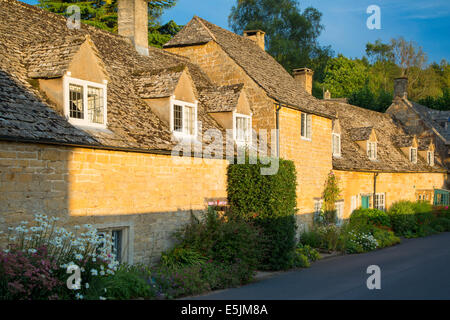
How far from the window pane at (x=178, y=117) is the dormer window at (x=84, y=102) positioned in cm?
312

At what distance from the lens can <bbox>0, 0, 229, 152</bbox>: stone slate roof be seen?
1133 cm

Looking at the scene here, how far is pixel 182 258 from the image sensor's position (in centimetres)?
1373

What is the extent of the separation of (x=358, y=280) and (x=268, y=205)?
3803 millimetres

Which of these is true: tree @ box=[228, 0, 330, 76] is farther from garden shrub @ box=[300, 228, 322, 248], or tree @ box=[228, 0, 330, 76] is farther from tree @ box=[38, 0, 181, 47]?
garden shrub @ box=[300, 228, 322, 248]

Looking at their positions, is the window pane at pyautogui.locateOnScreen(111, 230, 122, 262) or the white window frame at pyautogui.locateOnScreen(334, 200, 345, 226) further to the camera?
the white window frame at pyautogui.locateOnScreen(334, 200, 345, 226)

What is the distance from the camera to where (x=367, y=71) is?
6581 cm

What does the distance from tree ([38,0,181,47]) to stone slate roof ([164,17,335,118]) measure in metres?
7.18

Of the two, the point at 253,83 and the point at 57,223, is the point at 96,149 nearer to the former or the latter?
the point at 57,223

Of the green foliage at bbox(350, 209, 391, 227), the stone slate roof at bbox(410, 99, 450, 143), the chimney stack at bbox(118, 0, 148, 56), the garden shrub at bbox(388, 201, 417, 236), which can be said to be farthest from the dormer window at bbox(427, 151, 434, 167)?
the chimney stack at bbox(118, 0, 148, 56)

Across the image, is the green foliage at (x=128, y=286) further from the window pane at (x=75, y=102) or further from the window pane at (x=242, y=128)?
the window pane at (x=242, y=128)

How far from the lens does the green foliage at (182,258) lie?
44.5ft

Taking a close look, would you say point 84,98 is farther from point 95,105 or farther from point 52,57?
point 52,57
